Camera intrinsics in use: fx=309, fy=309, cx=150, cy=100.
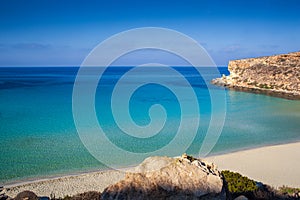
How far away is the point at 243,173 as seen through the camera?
1401 cm

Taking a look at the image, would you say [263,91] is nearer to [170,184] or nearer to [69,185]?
[69,185]

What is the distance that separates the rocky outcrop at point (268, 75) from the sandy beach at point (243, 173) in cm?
3808

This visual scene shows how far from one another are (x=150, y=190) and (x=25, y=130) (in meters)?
19.9

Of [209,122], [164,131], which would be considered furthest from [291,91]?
[164,131]

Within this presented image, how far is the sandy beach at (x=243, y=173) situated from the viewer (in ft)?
39.3

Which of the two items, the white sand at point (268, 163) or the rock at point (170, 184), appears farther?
the white sand at point (268, 163)

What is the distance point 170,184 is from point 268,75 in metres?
61.0

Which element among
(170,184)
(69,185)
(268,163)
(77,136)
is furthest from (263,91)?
(170,184)

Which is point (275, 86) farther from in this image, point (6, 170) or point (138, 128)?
point (6, 170)

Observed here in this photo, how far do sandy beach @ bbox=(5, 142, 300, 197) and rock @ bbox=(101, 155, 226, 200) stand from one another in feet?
20.9

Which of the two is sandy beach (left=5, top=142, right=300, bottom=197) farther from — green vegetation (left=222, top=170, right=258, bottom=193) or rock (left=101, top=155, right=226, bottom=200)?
rock (left=101, top=155, right=226, bottom=200)

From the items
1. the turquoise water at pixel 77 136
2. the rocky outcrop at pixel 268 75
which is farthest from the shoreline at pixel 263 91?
the turquoise water at pixel 77 136

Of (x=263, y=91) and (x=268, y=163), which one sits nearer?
(x=268, y=163)

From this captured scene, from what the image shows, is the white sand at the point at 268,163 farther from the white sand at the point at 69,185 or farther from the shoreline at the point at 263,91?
the shoreline at the point at 263,91
